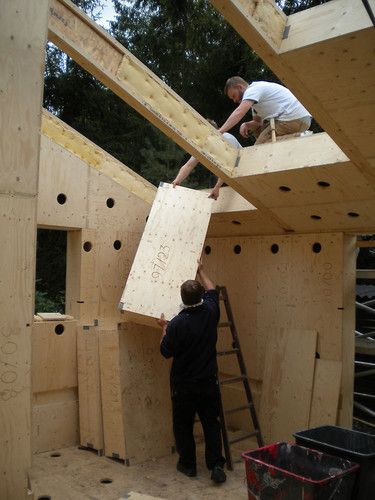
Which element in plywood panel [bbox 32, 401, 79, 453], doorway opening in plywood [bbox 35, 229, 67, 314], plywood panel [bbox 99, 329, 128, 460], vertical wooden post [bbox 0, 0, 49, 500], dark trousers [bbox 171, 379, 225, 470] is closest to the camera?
vertical wooden post [bbox 0, 0, 49, 500]

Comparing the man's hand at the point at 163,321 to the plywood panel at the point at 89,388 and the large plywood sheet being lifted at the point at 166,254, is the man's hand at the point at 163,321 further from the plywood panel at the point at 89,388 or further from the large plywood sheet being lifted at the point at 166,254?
the plywood panel at the point at 89,388

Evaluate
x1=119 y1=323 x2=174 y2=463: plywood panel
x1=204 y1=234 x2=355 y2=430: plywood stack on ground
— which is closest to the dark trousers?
x1=119 y1=323 x2=174 y2=463: plywood panel

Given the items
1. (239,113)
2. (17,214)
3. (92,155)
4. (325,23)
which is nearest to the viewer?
(325,23)

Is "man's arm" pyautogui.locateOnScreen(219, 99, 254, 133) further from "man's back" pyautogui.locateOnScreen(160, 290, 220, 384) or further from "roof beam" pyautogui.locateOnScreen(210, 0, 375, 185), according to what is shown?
"man's back" pyautogui.locateOnScreen(160, 290, 220, 384)

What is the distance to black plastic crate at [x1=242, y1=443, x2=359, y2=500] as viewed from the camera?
301cm

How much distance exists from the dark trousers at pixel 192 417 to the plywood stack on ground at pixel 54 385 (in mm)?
1178

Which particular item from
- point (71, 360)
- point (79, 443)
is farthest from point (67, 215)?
point (79, 443)

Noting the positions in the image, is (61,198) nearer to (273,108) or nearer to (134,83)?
(134,83)

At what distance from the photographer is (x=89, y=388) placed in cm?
488

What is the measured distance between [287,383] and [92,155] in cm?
296

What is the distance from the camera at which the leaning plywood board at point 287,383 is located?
491 cm

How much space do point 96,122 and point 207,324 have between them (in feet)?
22.1

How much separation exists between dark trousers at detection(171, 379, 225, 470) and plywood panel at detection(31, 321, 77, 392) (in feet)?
3.91

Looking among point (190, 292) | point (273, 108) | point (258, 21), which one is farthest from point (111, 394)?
point (258, 21)
